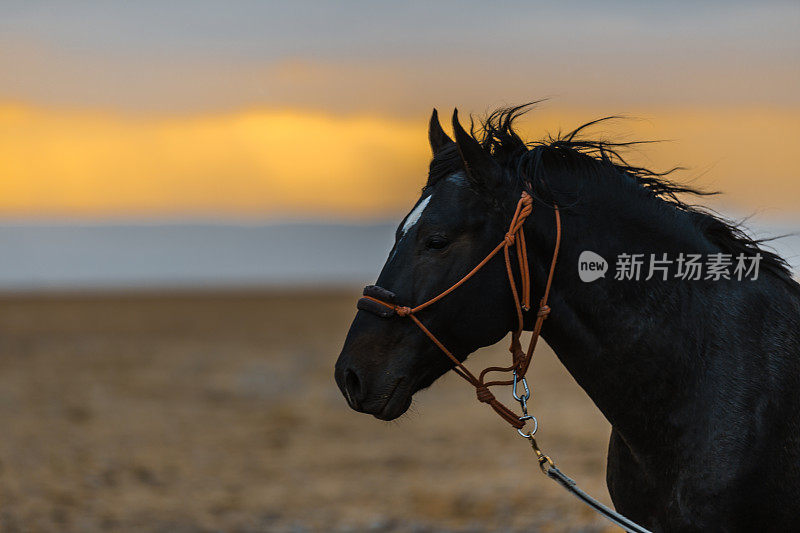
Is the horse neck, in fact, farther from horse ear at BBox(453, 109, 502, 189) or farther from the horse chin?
the horse chin

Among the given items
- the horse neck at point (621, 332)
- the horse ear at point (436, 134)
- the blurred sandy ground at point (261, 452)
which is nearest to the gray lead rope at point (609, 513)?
the horse neck at point (621, 332)

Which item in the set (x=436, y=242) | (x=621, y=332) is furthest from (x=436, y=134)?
(x=621, y=332)

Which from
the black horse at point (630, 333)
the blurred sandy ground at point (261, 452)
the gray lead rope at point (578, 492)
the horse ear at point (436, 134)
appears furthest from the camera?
the blurred sandy ground at point (261, 452)

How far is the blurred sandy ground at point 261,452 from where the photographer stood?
964cm

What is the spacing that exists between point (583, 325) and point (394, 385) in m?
0.75

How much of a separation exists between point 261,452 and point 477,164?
36.0ft

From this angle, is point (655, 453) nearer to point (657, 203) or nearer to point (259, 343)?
point (657, 203)

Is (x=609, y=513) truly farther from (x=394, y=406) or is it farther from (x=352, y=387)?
(x=352, y=387)

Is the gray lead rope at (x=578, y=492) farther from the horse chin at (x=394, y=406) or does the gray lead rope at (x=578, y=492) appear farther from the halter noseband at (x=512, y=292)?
the horse chin at (x=394, y=406)

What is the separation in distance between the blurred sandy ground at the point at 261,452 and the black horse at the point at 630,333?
6.13 feet

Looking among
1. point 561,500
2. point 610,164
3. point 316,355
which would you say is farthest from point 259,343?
point 610,164

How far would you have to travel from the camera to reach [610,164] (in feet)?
12.3

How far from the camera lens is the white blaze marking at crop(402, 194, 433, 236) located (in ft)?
11.5

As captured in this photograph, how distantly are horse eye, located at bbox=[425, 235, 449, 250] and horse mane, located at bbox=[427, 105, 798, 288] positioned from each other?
28 centimetres
